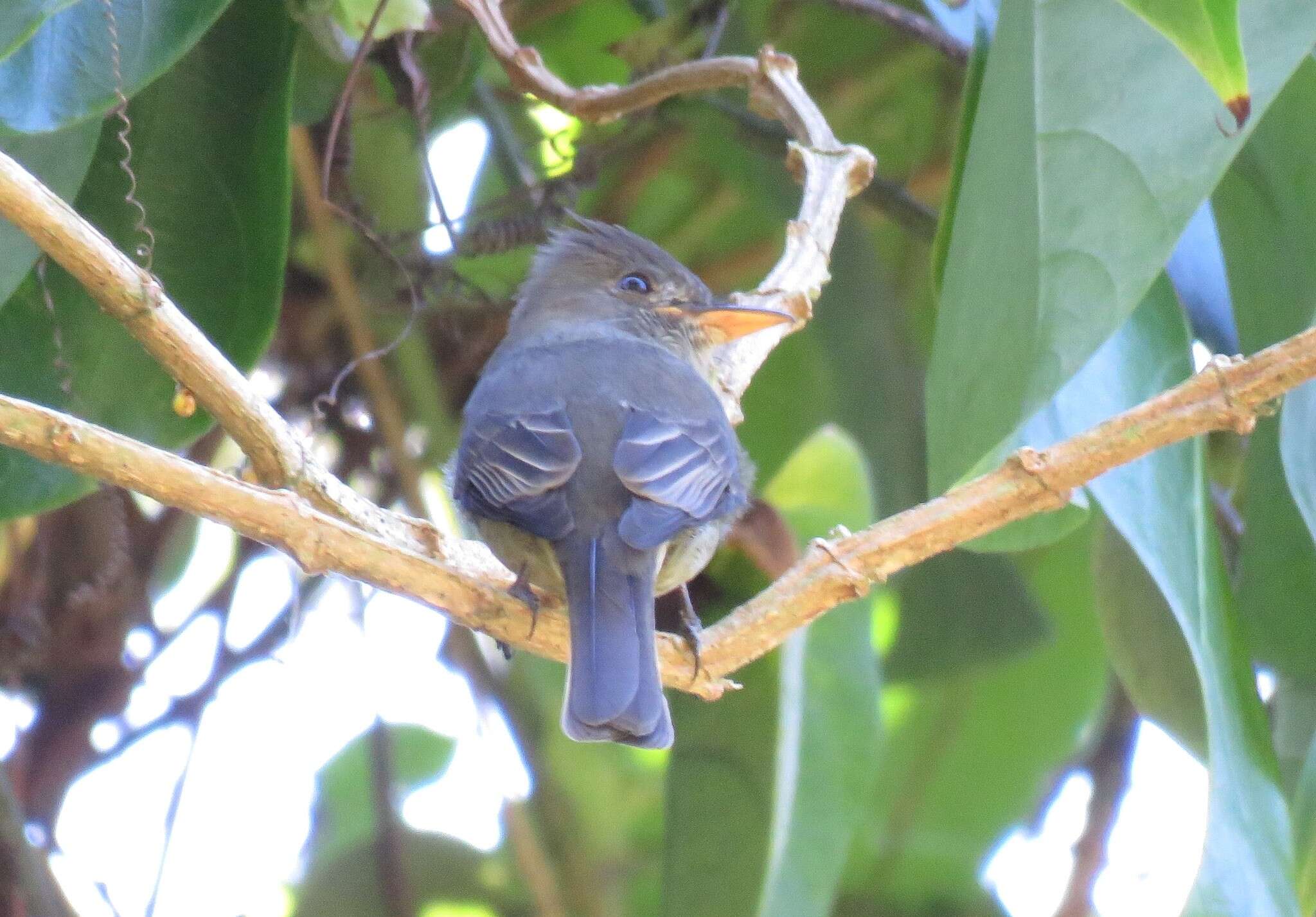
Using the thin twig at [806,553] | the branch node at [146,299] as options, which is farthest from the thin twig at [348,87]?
the thin twig at [806,553]

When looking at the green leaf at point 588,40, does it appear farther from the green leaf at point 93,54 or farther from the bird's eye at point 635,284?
the green leaf at point 93,54

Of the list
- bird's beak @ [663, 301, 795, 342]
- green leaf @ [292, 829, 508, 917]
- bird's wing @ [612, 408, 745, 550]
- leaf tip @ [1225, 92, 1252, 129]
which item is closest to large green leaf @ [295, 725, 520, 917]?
green leaf @ [292, 829, 508, 917]

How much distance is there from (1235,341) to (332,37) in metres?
1.69

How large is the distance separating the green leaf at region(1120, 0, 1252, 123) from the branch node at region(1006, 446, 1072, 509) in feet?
1.68

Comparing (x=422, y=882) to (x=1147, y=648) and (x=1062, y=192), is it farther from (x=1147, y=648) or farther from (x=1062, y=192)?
(x=1062, y=192)

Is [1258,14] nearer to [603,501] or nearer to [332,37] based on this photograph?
[603,501]

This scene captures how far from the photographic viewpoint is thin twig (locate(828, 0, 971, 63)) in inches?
143

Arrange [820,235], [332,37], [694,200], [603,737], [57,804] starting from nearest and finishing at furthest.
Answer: [603,737] → [332,37] → [820,235] → [57,804] → [694,200]

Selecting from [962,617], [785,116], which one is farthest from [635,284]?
[962,617]

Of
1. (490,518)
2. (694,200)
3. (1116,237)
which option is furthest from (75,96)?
(694,200)

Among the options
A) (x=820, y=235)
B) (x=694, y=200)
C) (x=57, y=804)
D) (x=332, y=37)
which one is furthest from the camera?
(x=694, y=200)

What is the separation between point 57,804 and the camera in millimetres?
3971

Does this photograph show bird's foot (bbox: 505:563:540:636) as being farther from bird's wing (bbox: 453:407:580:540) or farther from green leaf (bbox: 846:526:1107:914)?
green leaf (bbox: 846:526:1107:914)

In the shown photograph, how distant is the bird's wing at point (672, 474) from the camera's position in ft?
9.22
